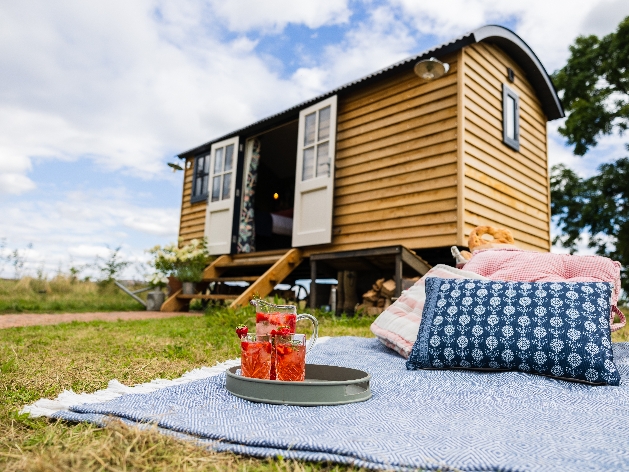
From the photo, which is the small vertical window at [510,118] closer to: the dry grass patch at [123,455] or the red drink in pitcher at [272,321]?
the red drink in pitcher at [272,321]

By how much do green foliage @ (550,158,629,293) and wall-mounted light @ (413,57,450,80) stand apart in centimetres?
856

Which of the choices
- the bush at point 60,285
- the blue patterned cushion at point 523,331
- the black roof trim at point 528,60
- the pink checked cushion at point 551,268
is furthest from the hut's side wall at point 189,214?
the blue patterned cushion at point 523,331

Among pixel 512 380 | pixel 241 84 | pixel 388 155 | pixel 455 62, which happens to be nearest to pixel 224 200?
pixel 241 84

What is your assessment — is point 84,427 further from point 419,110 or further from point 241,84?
point 241,84

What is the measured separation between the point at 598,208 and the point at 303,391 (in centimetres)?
1229

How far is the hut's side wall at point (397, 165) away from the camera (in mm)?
4875

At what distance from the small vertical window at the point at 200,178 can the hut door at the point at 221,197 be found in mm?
277

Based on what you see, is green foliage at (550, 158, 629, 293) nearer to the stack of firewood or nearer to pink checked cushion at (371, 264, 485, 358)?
the stack of firewood

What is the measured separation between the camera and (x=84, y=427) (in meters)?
1.18

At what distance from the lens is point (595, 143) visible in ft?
39.1

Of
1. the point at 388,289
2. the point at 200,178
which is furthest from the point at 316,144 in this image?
the point at 200,178

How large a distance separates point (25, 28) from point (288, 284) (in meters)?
5.15

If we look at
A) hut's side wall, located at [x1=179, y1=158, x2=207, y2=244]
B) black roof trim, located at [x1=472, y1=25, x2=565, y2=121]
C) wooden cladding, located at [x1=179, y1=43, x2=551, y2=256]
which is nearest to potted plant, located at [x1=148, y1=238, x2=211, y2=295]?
hut's side wall, located at [x1=179, y1=158, x2=207, y2=244]

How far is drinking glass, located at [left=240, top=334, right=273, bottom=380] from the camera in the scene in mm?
1521
